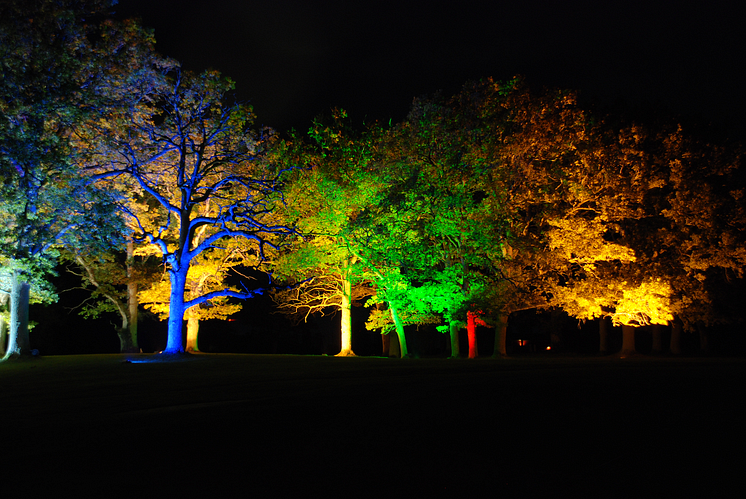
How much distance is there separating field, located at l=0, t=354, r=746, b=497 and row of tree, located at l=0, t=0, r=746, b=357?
591 inches

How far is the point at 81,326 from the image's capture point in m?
61.4

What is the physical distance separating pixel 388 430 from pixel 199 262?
3065 cm

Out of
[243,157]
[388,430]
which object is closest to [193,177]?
[243,157]

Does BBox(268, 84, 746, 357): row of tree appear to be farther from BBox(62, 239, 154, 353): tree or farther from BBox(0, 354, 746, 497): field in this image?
BBox(0, 354, 746, 497): field

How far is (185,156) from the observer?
2777cm

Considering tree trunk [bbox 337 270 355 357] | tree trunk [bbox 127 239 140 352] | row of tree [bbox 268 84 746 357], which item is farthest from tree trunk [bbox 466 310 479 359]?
tree trunk [bbox 127 239 140 352]

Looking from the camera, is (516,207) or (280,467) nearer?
(280,467)

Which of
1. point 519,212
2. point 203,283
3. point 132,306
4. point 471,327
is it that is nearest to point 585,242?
point 519,212

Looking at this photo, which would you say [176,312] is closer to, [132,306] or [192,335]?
[192,335]

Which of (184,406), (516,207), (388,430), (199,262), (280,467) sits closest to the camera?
(280,467)

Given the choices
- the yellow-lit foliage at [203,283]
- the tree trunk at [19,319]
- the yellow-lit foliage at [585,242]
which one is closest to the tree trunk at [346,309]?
the yellow-lit foliage at [203,283]

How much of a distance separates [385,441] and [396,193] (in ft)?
81.4

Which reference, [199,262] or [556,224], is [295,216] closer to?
[199,262]

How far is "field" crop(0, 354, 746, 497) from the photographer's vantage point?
458cm
